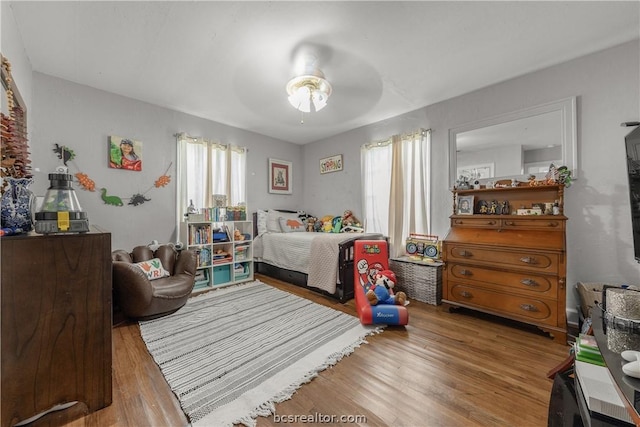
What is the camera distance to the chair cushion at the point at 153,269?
2.64 m

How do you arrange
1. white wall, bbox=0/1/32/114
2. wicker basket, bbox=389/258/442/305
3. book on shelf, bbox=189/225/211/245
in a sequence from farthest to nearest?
book on shelf, bbox=189/225/211/245 → wicker basket, bbox=389/258/442/305 → white wall, bbox=0/1/32/114

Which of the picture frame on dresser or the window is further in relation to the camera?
the window

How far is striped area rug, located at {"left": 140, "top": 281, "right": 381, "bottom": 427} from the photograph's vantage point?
1.38 metres

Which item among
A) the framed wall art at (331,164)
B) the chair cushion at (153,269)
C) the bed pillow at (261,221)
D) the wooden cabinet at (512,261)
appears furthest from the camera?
the framed wall art at (331,164)

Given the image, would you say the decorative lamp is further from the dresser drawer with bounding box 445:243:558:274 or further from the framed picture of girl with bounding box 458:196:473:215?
the framed picture of girl with bounding box 458:196:473:215

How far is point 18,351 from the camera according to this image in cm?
113

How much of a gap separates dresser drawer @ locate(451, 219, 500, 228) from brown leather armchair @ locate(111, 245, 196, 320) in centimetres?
304

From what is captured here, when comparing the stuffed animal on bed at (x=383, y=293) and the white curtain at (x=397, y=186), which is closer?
the stuffed animal on bed at (x=383, y=293)

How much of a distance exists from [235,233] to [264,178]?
1272 millimetres

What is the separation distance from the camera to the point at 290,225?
4.34 meters

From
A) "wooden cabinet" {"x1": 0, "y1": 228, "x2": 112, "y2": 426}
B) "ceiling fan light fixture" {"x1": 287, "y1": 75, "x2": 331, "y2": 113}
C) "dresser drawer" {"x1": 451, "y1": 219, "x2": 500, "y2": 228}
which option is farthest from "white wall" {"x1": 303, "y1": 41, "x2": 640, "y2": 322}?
"wooden cabinet" {"x1": 0, "y1": 228, "x2": 112, "y2": 426}

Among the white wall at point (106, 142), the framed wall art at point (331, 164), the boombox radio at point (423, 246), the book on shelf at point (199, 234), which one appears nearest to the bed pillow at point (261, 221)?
the book on shelf at point (199, 234)

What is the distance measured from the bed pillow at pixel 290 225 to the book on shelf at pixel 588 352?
3.62 m

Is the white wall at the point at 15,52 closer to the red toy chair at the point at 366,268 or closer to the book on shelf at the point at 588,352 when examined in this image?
the red toy chair at the point at 366,268
